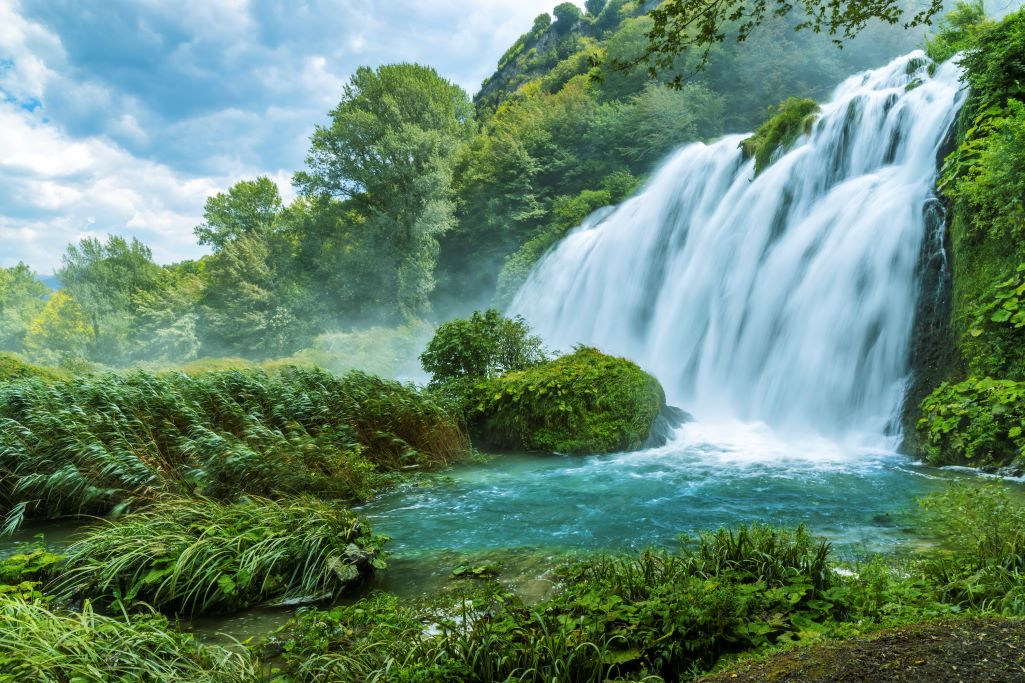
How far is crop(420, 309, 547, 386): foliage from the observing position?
496 inches

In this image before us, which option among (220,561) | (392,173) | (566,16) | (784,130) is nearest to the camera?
(220,561)

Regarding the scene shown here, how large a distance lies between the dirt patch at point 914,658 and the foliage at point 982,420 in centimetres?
438

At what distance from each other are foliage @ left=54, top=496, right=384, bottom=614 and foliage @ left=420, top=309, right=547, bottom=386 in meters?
7.16

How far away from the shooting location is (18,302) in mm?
50688

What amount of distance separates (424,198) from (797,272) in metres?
23.8

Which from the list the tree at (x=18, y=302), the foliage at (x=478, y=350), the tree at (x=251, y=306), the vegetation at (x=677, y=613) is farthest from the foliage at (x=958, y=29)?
the tree at (x=18, y=302)

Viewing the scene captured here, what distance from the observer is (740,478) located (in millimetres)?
8062

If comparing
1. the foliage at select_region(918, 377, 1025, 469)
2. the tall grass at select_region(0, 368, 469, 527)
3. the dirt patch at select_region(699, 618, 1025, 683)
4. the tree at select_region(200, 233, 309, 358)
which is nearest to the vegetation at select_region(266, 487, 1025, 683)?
the dirt patch at select_region(699, 618, 1025, 683)

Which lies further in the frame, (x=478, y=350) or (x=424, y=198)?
(x=424, y=198)

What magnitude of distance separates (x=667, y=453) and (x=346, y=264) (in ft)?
90.5

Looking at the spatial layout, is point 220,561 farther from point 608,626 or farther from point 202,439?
point 608,626

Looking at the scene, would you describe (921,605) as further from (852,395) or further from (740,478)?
(852,395)

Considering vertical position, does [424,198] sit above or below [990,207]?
above

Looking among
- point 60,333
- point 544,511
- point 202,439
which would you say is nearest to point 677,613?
point 544,511
